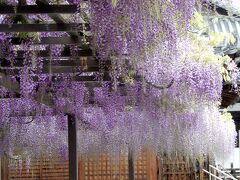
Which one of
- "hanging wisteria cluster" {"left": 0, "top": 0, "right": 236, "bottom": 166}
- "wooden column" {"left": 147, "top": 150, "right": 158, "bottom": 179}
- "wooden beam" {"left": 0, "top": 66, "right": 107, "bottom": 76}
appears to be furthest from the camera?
"wooden column" {"left": 147, "top": 150, "right": 158, "bottom": 179}

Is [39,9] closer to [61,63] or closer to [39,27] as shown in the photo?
[39,27]

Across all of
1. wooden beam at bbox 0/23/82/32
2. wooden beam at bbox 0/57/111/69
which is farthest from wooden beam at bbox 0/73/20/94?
wooden beam at bbox 0/23/82/32

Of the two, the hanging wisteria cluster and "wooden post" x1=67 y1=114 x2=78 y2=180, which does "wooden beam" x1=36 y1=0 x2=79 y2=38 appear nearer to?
the hanging wisteria cluster

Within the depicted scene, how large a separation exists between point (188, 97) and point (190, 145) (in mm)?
2592

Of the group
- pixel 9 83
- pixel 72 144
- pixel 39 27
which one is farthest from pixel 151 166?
pixel 39 27

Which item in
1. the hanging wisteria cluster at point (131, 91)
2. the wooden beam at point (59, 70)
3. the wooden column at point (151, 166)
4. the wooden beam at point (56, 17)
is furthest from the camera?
the wooden column at point (151, 166)

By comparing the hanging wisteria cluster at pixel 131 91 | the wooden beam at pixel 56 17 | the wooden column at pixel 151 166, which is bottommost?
the wooden column at pixel 151 166

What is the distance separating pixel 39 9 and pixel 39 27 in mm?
358

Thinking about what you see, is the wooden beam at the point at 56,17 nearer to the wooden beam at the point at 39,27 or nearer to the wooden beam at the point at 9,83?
the wooden beam at the point at 39,27

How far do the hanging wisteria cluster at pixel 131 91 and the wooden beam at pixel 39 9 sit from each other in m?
0.06

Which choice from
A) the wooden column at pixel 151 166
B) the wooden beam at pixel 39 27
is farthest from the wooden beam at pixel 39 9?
the wooden column at pixel 151 166

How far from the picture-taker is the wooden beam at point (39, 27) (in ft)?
10.6

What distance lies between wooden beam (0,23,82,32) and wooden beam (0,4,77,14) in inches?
11.5

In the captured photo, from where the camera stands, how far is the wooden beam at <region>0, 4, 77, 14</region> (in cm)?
288
